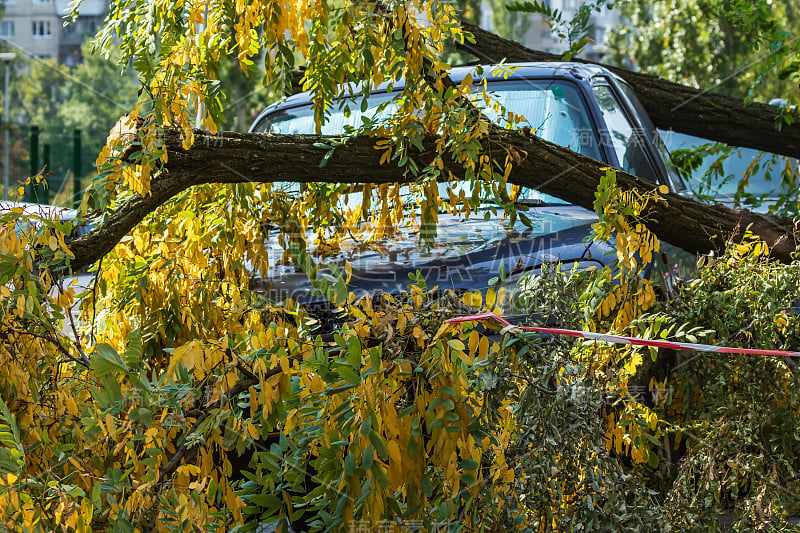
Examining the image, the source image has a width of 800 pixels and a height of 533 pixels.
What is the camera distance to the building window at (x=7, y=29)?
149ft

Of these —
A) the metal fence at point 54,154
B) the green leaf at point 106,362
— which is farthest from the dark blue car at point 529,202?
the metal fence at point 54,154

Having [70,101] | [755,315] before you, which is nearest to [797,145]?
[755,315]

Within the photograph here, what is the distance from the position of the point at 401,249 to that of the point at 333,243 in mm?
384

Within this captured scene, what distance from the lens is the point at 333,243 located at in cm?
396

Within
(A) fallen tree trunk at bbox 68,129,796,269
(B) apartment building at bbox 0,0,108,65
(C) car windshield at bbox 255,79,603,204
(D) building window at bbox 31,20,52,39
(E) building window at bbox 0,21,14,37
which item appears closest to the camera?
(A) fallen tree trunk at bbox 68,129,796,269

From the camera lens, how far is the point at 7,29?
48.7 meters

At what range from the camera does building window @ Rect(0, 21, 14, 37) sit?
45300 millimetres

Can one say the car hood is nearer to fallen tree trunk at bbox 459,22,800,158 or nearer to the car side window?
the car side window

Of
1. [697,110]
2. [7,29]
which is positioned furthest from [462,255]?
[7,29]

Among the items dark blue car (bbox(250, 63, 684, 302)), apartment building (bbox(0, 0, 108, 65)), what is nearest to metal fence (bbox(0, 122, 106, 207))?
dark blue car (bbox(250, 63, 684, 302))

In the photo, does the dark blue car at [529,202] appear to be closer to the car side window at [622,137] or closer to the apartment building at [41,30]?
the car side window at [622,137]

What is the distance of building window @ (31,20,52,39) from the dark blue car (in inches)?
1798

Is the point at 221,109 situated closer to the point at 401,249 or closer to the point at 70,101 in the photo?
the point at 401,249

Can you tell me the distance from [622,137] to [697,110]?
182 cm
